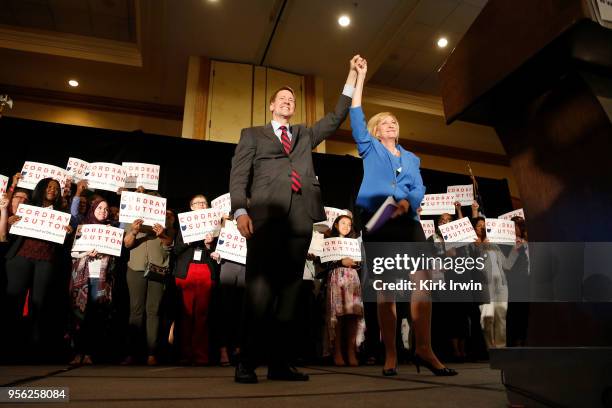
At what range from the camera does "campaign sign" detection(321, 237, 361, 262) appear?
392 cm

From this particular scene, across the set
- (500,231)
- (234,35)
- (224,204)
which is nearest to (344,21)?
(234,35)

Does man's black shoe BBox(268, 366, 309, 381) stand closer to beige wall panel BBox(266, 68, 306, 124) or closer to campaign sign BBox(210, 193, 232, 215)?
campaign sign BBox(210, 193, 232, 215)

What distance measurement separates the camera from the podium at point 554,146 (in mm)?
683

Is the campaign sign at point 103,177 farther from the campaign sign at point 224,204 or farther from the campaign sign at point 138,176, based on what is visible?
the campaign sign at point 224,204

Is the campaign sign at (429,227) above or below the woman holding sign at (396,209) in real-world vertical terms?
above

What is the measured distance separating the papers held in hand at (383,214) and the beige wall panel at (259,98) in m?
4.17

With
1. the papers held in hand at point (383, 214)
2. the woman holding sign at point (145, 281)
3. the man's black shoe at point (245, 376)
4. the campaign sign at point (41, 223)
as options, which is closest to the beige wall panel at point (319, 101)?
the woman holding sign at point (145, 281)

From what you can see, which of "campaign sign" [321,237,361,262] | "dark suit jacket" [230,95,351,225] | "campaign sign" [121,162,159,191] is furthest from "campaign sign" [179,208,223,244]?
"dark suit jacket" [230,95,351,225]

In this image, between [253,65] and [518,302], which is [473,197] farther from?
[253,65]

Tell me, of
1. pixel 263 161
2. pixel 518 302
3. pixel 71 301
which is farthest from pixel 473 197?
pixel 71 301

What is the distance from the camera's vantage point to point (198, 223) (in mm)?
3711

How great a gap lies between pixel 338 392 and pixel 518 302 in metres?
3.87

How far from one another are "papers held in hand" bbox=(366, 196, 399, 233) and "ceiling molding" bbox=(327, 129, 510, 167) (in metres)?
6.13

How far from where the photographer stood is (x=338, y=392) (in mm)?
Answer: 1261
